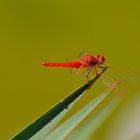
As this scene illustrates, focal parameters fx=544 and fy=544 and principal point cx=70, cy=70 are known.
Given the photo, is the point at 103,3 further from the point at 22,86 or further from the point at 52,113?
the point at 52,113

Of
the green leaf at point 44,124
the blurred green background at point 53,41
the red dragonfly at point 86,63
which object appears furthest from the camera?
the blurred green background at point 53,41

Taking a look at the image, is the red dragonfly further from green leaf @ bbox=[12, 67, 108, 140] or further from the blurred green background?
the blurred green background

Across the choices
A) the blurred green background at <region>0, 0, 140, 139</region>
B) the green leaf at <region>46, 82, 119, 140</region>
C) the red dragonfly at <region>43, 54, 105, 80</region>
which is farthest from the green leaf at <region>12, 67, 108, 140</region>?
the blurred green background at <region>0, 0, 140, 139</region>

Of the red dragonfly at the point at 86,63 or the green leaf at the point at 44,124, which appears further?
the red dragonfly at the point at 86,63

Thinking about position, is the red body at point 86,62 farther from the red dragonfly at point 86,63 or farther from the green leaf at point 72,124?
the green leaf at point 72,124

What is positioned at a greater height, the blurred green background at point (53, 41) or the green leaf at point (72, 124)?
the blurred green background at point (53, 41)

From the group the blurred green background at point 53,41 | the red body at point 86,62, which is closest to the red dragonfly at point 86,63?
the red body at point 86,62

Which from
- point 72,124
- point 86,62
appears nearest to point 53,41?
point 86,62

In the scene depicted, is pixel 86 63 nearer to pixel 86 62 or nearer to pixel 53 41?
pixel 86 62

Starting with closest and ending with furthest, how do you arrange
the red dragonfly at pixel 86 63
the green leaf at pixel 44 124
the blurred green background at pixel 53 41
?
the green leaf at pixel 44 124, the red dragonfly at pixel 86 63, the blurred green background at pixel 53 41
